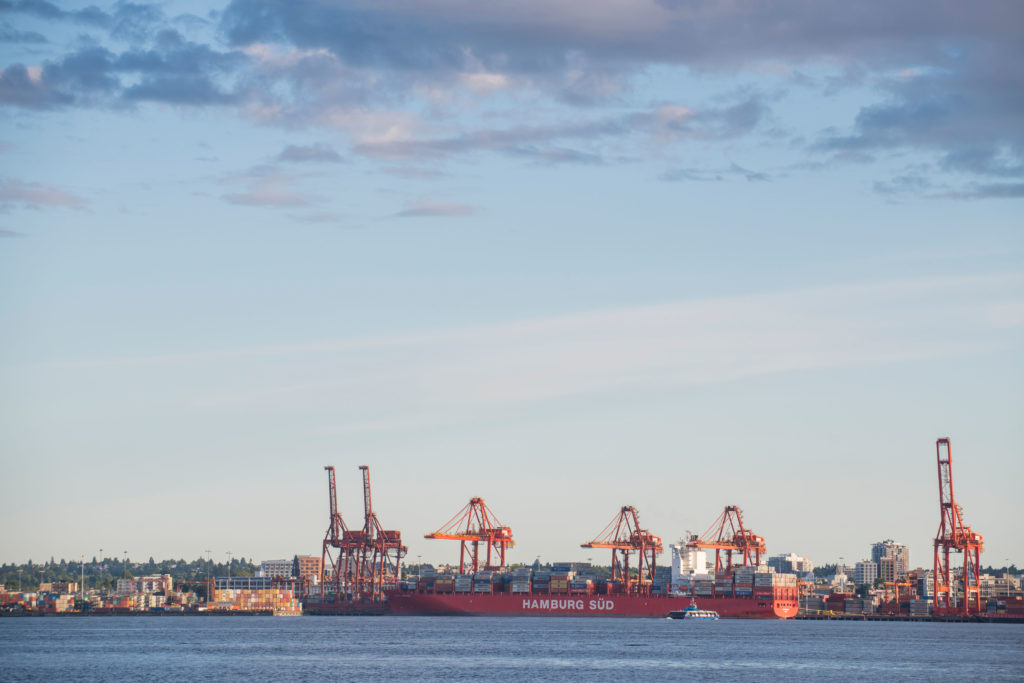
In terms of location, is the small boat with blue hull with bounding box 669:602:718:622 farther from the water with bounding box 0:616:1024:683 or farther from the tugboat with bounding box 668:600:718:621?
the water with bounding box 0:616:1024:683

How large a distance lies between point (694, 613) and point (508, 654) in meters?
85.8

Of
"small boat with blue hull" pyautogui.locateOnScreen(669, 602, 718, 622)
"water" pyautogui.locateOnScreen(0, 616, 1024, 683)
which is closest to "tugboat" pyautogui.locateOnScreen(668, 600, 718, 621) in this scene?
"small boat with blue hull" pyautogui.locateOnScreen(669, 602, 718, 622)

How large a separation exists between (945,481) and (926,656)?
78775 millimetres

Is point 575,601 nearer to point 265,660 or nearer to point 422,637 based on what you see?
point 422,637

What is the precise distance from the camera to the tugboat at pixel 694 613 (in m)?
192

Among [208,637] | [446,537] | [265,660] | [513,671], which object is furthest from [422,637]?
[446,537]

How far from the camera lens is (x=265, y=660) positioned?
348ft

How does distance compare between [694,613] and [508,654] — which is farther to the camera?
[694,613]

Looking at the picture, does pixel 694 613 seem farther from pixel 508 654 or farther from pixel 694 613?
pixel 508 654

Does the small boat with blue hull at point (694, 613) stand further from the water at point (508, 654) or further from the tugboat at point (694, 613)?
the water at point (508, 654)

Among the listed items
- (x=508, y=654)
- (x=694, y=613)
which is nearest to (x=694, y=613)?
(x=694, y=613)

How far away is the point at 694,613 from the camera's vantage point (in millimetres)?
192250

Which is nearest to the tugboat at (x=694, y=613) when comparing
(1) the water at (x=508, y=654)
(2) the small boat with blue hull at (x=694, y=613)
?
(2) the small boat with blue hull at (x=694, y=613)

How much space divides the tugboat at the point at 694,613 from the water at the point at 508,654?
23.0 meters
